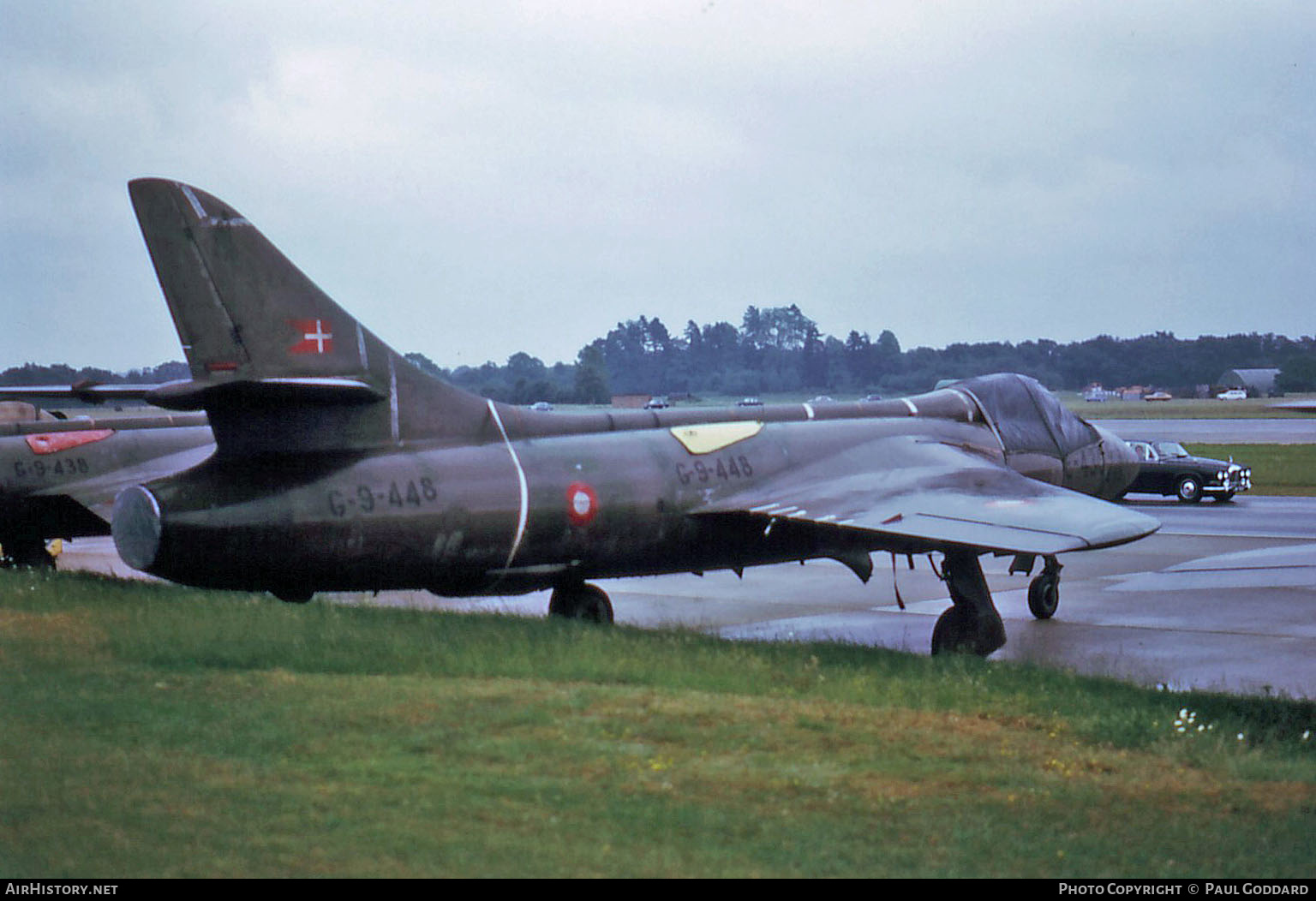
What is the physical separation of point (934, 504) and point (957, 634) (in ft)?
4.38

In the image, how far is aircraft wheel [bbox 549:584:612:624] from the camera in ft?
50.4

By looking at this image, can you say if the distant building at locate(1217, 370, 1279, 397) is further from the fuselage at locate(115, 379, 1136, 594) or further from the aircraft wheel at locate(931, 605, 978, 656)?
the aircraft wheel at locate(931, 605, 978, 656)

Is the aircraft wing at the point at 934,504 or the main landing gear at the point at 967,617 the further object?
the main landing gear at the point at 967,617

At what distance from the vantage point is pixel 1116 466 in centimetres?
1888

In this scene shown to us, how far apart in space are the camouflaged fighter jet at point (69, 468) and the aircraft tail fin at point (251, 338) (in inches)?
334

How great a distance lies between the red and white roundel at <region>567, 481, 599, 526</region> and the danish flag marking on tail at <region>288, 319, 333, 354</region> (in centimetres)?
268

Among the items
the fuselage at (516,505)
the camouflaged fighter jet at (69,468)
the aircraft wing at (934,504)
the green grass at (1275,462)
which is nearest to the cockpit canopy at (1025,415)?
the fuselage at (516,505)

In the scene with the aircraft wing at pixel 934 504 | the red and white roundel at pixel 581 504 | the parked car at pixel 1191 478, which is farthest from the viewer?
the parked car at pixel 1191 478

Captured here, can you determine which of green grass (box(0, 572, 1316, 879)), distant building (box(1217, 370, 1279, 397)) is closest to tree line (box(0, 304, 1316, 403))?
green grass (box(0, 572, 1316, 879))

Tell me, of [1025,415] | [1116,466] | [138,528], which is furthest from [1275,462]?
[138,528]

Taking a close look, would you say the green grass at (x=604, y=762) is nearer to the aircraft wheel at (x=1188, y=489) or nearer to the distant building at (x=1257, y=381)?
the aircraft wheel at (x=1188, y=489)

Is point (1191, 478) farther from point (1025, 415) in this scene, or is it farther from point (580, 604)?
point (580, 604)

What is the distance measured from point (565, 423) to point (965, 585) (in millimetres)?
4433

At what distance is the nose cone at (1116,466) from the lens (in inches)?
739
